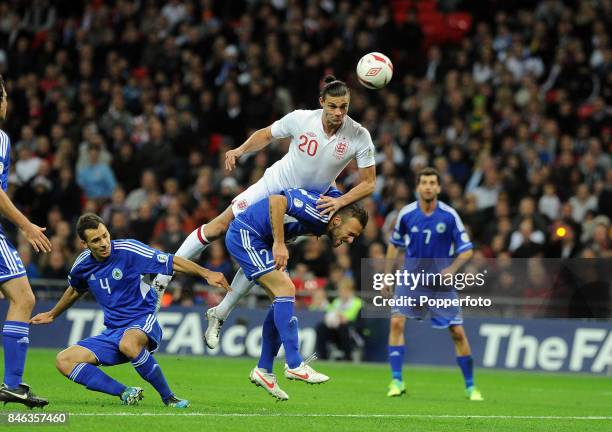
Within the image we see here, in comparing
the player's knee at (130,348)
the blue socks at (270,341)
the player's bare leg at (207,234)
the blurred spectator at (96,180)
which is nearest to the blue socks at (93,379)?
the player's knee at (130,348)

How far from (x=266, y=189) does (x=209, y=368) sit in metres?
5.95

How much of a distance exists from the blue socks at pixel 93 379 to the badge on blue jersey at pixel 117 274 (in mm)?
824

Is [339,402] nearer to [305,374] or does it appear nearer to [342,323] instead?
[305,374]

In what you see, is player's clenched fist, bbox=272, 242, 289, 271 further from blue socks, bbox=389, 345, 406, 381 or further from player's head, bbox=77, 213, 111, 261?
blue socks, bbox=389, 345, 406, 381

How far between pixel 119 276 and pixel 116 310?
33 cm

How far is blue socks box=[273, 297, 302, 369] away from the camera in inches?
416

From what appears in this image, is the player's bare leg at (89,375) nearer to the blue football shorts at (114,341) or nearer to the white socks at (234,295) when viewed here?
the blue football shorts at (114,341)

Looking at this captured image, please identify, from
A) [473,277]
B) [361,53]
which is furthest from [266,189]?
[361,53]

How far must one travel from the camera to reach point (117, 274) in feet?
34.9

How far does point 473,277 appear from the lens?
60.2ft

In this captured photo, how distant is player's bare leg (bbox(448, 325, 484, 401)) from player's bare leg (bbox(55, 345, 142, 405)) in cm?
474

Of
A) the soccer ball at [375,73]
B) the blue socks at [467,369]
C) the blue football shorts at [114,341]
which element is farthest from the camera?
the blue socks at [467,369]

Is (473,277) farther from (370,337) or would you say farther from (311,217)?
(311,217)

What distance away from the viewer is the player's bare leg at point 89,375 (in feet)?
33.8
